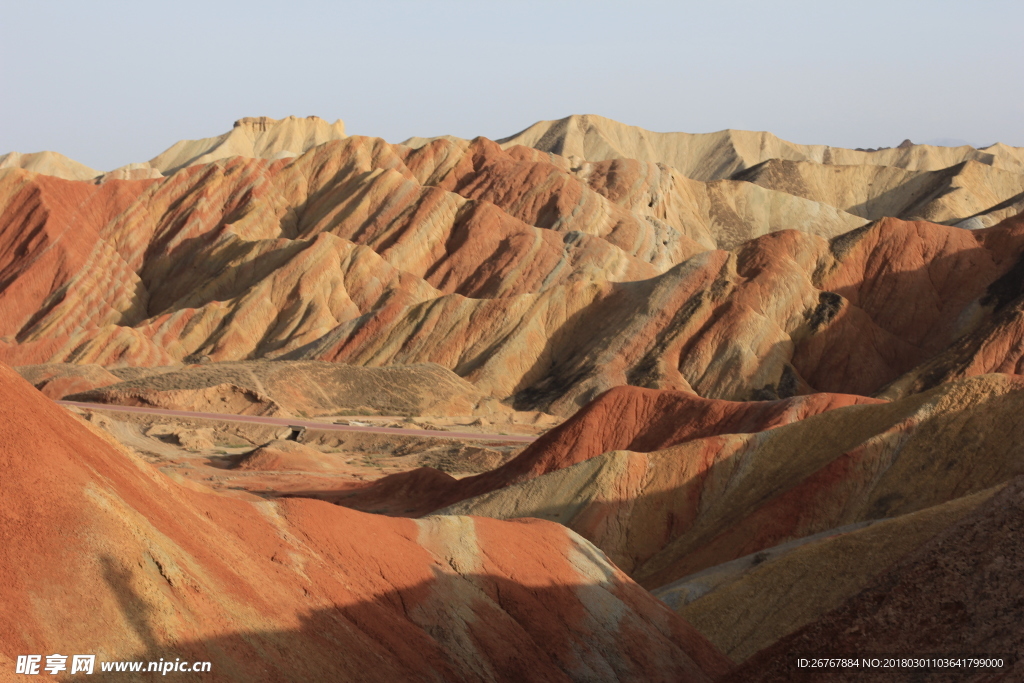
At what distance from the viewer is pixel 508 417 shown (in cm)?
5947

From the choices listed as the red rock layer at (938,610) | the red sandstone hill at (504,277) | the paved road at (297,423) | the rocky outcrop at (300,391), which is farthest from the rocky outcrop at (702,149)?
the red rock layer at (938,610)

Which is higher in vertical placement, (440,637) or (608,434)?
(440,637)

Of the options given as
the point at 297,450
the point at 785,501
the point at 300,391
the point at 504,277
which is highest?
the point at 785,501

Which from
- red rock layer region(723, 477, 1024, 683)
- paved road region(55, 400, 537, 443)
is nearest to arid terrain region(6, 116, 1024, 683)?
red rock layer region(723, 477, 1024, 683)

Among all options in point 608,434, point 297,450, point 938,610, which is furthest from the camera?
point 297,450

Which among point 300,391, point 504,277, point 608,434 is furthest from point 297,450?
point 504,277

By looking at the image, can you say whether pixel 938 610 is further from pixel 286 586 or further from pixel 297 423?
pixel 297 423

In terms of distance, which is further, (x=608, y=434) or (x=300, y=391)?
(x=300, y=391)

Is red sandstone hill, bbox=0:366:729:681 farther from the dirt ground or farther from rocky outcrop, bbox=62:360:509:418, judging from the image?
rocky outcrop, bbox=62:360:509:418

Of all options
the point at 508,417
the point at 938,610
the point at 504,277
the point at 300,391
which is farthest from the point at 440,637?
the point at 504,277

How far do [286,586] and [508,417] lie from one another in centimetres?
4466

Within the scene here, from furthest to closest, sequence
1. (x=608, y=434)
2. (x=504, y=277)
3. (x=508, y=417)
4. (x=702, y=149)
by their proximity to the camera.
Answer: (x=702, y=149)
(x=504, y=277)
(x=508, y=417)
(x=608, y=434)

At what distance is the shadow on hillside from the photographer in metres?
12.4

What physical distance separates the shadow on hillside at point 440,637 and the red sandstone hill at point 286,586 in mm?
26
